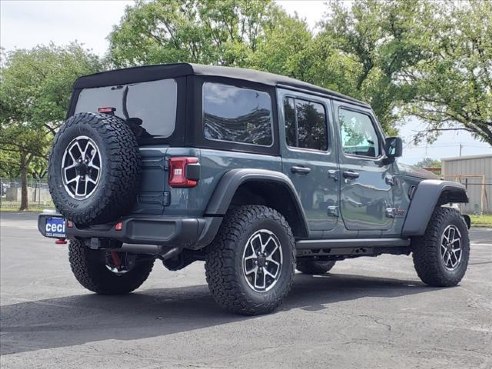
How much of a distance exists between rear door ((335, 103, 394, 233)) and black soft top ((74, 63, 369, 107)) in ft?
2.23

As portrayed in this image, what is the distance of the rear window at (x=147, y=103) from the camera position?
214 inches

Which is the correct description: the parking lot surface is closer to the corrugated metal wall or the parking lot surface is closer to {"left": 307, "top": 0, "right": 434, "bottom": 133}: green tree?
{"left": 307, "top": 0, "right": 434, "bottom": 133}: green tree

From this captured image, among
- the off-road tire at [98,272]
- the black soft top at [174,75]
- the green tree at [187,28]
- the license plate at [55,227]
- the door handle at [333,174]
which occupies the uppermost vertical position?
the green tree at [187,28]

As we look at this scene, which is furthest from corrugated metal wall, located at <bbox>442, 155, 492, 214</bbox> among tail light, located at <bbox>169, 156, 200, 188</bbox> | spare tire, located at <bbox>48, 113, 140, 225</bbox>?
spare tire, located at <bbox>48, 113, 140, 225</bbox>

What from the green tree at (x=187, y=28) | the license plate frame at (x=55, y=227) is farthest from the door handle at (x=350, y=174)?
the green tree at (x=187, y=28)

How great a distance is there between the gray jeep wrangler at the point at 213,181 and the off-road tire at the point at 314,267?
1674 millimetres

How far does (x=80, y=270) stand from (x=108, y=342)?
6.99 feet

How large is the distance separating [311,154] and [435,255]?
211 centimetres

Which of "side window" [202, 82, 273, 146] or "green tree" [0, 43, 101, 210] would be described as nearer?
"side window" [202, 82, 273, 146]

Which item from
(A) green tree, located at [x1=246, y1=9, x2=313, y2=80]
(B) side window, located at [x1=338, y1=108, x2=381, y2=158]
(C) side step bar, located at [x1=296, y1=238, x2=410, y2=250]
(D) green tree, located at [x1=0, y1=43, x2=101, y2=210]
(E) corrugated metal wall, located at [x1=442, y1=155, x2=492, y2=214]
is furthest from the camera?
(D) green tree, located at [x1=0, y1=43, x2=101, y2=210]

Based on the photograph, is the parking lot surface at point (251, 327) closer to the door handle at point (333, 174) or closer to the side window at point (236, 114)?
the door handle at point (333, 174)

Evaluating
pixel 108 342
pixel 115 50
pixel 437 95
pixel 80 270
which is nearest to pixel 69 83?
pixel 115 50

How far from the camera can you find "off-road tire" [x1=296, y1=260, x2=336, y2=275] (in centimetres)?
859

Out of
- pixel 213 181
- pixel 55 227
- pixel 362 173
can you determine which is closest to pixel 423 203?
pixel 362 173
